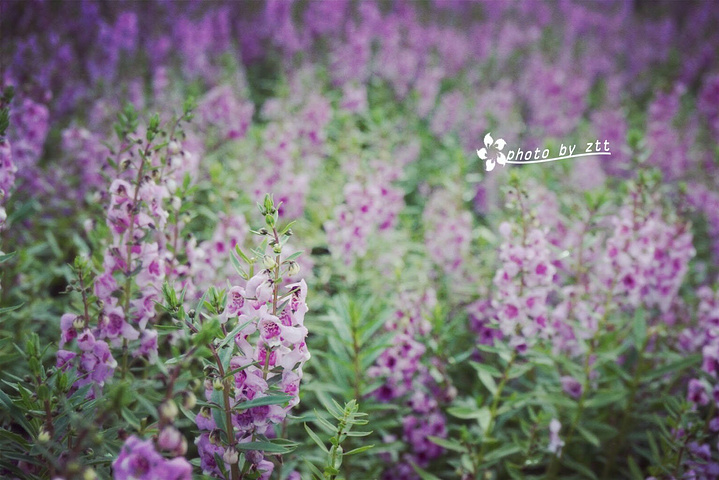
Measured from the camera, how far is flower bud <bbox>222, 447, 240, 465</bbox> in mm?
1428

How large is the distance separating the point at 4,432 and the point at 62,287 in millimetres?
1947

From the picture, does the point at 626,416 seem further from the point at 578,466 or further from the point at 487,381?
the point at 487,381

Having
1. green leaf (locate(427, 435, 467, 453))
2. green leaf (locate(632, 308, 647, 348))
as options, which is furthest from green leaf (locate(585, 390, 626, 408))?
green leaf (locate(427, 435, 467, 453))

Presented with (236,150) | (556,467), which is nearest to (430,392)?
(556,467)

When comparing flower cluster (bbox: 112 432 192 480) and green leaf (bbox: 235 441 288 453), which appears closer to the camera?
flower cluster (bbox: 112 432 192 480)

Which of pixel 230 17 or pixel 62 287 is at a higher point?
pixel 230 17

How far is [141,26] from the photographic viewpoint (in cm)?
686

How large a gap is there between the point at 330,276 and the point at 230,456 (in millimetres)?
2159

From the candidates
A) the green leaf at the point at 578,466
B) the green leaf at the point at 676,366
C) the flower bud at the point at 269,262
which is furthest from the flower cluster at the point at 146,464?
the green leaf at the point at 676,366

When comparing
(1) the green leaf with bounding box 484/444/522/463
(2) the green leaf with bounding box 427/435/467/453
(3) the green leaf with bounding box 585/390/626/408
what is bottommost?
(1) the green leaf with bounding box 484/444/522/463

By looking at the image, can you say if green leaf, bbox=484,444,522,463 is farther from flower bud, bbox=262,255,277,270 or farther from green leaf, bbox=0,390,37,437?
green leaf, bbox=0,390,37,437

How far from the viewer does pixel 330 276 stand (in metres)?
3.56

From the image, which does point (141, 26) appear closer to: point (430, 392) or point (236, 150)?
point (236, 150)

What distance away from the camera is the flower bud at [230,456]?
1.43 meters
